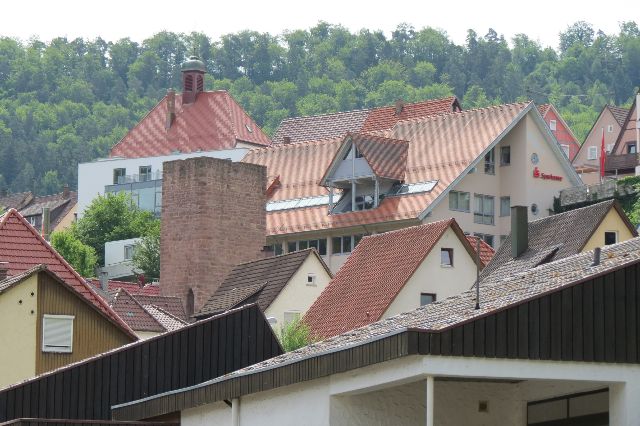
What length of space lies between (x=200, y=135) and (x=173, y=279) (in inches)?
2171

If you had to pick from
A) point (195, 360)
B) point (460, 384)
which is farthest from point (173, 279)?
point (460, 384)

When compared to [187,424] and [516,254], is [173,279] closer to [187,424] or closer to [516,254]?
[516,254]

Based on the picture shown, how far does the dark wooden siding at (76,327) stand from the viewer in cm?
5700

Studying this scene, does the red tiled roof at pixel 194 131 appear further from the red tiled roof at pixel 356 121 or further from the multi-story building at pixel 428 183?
the multi-story building at pixel 428 183

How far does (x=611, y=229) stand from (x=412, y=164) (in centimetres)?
3990


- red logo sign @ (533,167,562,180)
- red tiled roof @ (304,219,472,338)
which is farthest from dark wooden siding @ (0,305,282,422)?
red logo sign @ (533,167,562,180)

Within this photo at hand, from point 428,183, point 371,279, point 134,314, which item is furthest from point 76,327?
point 428,183

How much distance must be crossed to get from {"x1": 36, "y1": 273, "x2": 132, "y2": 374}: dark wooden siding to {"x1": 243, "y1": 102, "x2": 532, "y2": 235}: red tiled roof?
155 ft

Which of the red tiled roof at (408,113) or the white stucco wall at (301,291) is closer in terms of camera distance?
the white stucco wall at (301,291)

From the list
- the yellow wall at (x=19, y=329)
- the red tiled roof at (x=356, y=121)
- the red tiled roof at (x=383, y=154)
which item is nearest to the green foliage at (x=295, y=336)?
the yellow wall at (x=19, y=329)

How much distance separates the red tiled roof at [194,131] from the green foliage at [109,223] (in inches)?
493

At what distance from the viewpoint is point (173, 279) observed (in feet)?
320

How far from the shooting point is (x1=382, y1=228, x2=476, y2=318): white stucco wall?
73.6 metres

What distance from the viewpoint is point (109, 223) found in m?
137
